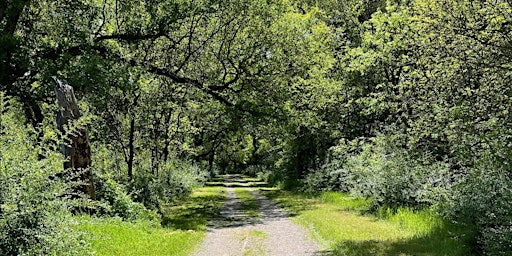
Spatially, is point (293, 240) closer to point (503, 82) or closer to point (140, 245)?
point (140, 245)

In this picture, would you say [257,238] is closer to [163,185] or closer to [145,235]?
[145,235]

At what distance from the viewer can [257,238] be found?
12.4m

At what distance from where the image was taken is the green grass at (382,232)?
970 cm

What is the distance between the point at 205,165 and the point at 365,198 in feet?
140

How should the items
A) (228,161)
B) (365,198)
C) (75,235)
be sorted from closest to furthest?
(75,235) → (365,198) → (228,161)

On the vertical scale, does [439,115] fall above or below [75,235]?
above

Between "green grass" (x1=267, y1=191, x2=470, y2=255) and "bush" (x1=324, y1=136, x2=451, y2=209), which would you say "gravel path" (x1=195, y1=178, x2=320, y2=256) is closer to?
"green grass" (x1=267, y1=191, x2=470, y2=255)

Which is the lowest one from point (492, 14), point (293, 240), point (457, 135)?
point (293, 240)

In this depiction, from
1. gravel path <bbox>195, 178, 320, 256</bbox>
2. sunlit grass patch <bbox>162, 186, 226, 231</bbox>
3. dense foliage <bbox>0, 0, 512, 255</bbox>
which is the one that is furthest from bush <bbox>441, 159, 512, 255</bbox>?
sunlit grass patch <bbox>162, 186, 226, 231</bbox>

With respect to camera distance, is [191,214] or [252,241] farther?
[191,214]

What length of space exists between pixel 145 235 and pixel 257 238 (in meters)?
2.94

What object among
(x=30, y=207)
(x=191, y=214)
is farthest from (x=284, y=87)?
(x=30, y=207)

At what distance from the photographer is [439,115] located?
35.2ft

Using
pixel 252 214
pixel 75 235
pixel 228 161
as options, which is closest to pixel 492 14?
pixel 75 235
